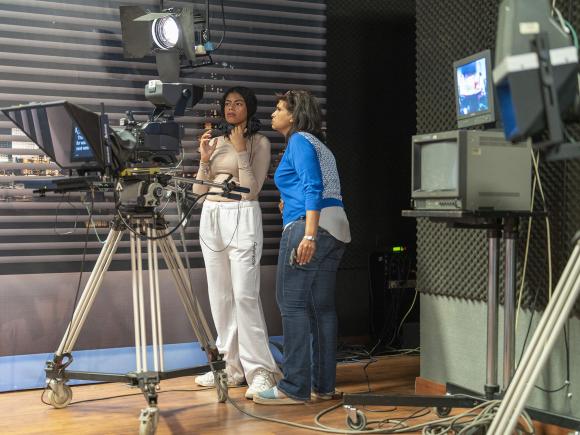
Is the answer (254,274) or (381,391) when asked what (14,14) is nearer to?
(254,274)

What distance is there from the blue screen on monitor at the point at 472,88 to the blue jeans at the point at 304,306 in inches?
38.5

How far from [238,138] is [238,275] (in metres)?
0.78

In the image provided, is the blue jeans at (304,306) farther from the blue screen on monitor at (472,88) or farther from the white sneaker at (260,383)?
the blue screen on monitor at (472,88)

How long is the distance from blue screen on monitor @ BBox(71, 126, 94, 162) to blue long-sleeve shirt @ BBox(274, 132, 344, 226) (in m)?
1.04

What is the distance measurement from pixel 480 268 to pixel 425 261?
52 cm

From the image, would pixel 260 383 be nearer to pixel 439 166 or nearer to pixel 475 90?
pixel 439 166

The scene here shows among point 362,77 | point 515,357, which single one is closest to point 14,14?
point 362,77

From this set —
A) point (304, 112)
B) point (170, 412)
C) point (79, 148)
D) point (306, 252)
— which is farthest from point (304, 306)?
point (79, 148)

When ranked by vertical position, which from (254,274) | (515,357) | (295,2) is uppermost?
(295,2)

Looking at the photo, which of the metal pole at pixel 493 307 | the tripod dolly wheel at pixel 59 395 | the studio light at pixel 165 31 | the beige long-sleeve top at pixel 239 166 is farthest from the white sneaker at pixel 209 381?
the studio light at pixel 165 31

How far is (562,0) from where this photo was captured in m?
3.51

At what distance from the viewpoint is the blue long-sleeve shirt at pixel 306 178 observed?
4031 mm

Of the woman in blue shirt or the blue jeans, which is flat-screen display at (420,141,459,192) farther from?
the blue jeans

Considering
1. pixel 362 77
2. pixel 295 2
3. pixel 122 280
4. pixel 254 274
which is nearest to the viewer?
pixel 254 274
